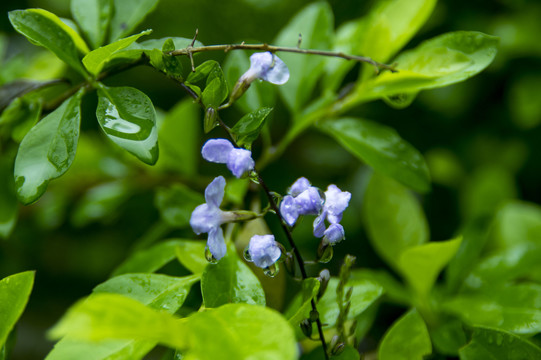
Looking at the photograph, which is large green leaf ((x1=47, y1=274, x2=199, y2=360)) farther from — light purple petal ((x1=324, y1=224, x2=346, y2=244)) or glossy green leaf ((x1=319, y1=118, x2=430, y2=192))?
glossy green leaf ((x1=319, y1=118, x2=430, y2=192))

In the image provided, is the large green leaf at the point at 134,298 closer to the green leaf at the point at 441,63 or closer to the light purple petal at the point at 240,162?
the light purple petal at the point at 240,162

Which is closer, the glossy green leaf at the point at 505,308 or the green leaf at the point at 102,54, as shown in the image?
the green leaf at the point at 102,54

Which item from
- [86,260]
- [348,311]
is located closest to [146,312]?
[348,311]

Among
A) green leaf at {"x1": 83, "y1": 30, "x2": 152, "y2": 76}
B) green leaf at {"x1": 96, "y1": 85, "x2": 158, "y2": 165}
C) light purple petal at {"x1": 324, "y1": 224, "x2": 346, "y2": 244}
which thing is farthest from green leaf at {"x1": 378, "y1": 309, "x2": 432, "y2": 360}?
green leaf at {"x1": 83, "y1": 30, "x2": 152, "y2": 76}

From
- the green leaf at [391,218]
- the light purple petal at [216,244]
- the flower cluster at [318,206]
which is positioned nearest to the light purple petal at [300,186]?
the flower cluster at [318,206]

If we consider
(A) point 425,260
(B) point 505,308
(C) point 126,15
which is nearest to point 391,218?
(A) point 425,260

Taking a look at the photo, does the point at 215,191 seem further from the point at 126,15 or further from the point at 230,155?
the point at 126,15
